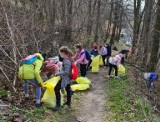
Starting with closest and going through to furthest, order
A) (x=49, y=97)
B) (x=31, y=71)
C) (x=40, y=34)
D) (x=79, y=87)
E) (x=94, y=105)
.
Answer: (x=31, y=71), (x=49, y=97), (x=94, y=105), (x=79, y=87), (x=40, y=34)

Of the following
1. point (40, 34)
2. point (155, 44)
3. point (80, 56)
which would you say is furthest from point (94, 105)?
point (155, 44)

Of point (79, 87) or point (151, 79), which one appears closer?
point (79, 87)

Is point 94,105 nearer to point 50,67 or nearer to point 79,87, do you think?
point 79,87

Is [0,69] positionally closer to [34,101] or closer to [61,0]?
[34,101]

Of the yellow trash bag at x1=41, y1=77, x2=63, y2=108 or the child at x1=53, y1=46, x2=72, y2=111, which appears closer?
the child at x1=53, y1=46, x2=72, y2=111

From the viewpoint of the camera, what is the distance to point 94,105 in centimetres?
1027

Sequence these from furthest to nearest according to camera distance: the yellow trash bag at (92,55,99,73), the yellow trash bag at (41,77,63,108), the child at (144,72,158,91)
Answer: the yellow trash bag at (92,55,99,73)
the child at (144,72,158,91)
the yellow trash bag at (41,77,63,108)

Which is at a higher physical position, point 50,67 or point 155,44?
point 155,44

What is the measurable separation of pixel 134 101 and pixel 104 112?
145cm

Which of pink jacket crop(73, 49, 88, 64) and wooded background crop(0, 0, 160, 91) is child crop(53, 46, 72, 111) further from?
pink jacket crop(73, 49, 88, 64)

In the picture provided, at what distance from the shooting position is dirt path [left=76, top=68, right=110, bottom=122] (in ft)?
29.9

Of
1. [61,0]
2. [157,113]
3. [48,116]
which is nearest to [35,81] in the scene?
[48,116]

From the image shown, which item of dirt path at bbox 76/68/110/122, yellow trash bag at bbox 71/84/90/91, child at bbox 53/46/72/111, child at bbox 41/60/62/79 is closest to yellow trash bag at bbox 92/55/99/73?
dirt path at bbox 76/68/110/122

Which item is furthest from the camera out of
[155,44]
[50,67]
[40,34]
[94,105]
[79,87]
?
[155,44]
